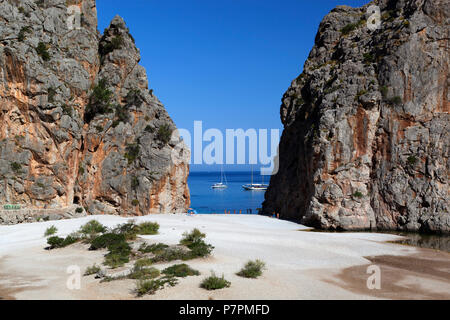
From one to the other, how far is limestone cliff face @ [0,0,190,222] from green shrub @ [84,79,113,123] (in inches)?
4.7

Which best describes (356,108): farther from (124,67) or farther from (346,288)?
(124,67)

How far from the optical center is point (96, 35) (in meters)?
46.0

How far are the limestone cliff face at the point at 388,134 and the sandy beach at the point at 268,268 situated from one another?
7905 mm

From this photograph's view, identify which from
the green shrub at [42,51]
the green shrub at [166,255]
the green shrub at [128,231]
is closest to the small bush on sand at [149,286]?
the green shrub at [166,255]

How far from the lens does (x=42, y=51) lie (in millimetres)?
36562

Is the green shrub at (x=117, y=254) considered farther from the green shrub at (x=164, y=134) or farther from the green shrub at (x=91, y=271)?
the green shrub at (x=164, y=134)

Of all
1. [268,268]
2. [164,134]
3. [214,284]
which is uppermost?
[164,134]

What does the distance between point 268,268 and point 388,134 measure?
26225 mm

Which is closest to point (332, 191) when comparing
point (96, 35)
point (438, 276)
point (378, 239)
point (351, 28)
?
point (378, 239)

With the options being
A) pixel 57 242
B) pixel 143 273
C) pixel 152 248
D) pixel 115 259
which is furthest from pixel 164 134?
pixel 143 273

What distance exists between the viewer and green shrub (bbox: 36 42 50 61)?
3634 cm

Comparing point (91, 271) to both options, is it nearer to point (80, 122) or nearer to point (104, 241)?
point (104, 241)

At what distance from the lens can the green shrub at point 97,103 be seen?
41625 millimetres

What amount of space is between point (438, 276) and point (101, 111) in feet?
126
